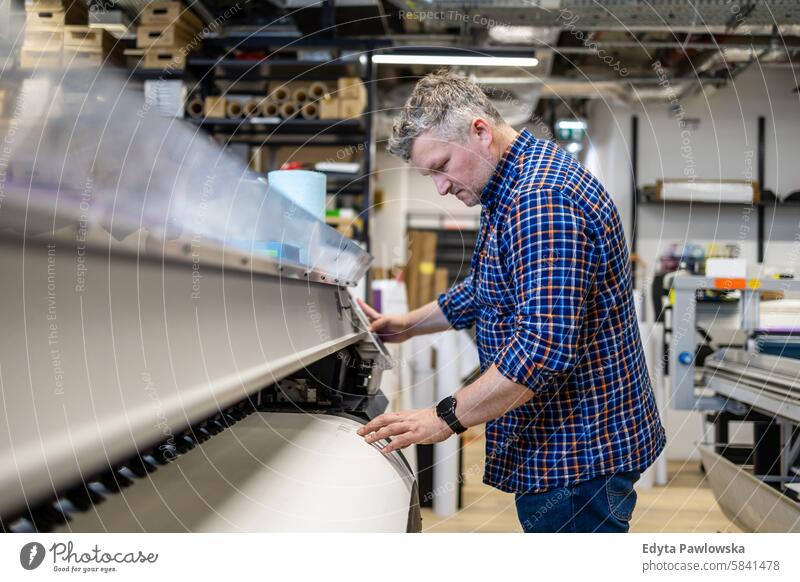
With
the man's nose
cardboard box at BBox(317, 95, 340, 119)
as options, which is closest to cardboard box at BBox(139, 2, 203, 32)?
cardboard box at BBox(317, 95, 340, 119)

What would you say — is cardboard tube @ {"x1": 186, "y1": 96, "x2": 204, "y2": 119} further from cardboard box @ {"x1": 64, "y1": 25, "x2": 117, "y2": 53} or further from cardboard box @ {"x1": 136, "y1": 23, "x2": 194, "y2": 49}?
cardboard box @ {"x1": 64, "y1": 25, "x2": 117, "y2": 53}

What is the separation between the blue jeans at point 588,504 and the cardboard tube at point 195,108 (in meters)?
2.83

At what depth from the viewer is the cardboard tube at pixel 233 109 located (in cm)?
340

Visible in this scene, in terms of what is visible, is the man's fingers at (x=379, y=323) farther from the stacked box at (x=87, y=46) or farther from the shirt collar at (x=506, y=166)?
the stacked box at (x=87, y=46)

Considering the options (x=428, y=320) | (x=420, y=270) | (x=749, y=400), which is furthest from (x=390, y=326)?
(x=420, y=270)

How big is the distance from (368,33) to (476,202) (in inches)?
132

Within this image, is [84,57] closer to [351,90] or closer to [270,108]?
[270,108]

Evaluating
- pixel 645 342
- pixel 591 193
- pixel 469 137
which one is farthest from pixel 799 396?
pixel 645 342

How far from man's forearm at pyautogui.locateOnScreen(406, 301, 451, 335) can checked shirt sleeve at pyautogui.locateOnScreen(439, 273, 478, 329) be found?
22 millimetres

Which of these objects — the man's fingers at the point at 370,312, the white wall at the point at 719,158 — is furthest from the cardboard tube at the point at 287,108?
the white wall at the point at 719,158

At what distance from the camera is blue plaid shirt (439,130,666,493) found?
0.98 m

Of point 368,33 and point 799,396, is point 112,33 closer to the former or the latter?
point 368,33

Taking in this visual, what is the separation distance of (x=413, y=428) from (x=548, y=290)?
0.29 meters

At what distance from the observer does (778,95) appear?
559 cm
